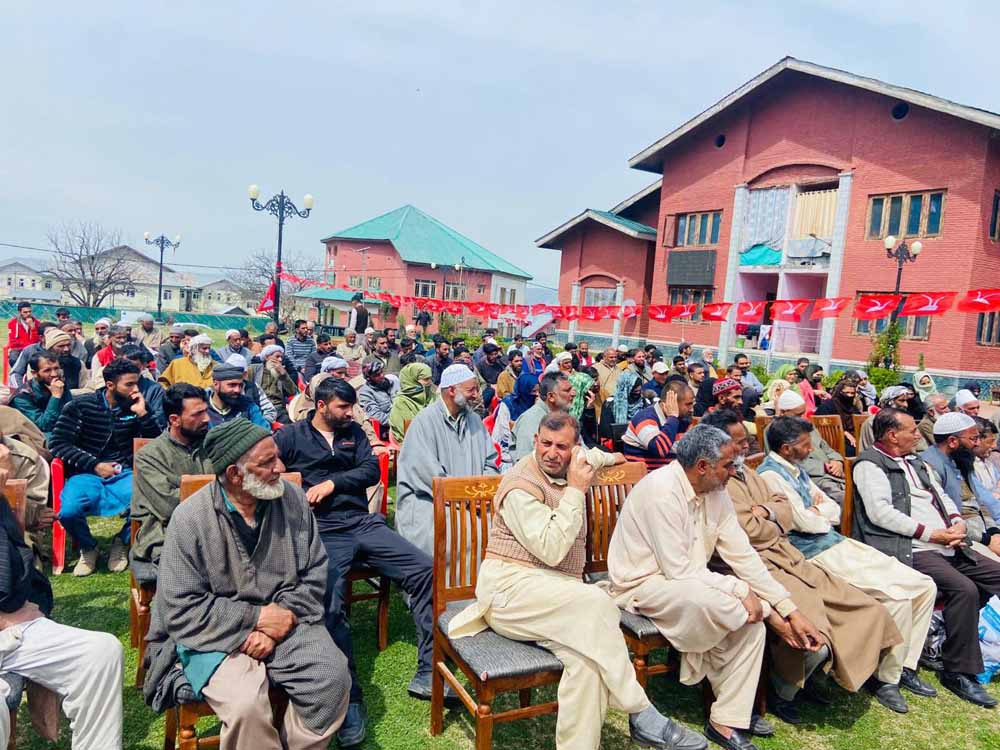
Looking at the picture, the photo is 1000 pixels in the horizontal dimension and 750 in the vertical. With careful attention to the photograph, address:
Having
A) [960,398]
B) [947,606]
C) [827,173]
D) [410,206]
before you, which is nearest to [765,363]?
[827,173]

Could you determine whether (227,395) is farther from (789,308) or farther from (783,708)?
(789,308)

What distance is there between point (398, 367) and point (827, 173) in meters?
16.3

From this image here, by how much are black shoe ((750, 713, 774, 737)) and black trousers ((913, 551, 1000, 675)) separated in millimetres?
1391

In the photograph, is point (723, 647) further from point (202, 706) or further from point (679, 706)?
point (202, 706)

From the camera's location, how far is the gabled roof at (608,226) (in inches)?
998

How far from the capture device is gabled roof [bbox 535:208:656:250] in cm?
2534

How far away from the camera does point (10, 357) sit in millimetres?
9953

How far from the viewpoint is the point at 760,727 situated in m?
3.33

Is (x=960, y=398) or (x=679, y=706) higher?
(x=960, y=398)

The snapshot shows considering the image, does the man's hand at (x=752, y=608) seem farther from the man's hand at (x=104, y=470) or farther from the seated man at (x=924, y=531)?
the man's hand at (x=104, y=470)

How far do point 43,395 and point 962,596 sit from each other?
6.70 metres

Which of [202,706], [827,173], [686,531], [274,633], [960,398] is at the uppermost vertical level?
[827,173]

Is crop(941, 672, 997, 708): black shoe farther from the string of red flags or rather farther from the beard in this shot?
the string of red flags

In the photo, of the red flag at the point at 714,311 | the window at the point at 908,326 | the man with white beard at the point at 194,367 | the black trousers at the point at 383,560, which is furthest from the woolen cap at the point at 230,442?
the window at the point at 908,326
